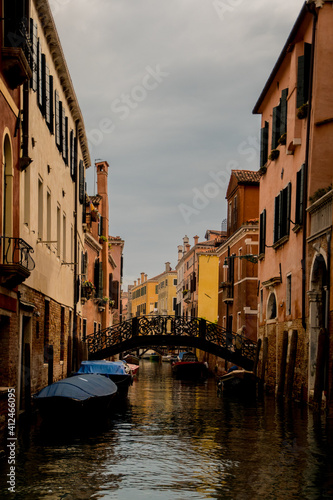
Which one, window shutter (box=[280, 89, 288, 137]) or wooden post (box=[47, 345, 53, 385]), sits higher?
window shutter (box=[280, 89, 288, 137])

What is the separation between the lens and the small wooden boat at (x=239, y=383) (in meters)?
24.6

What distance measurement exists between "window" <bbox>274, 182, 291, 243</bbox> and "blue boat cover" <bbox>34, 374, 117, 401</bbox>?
7843 mm

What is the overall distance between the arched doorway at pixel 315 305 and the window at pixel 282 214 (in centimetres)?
299

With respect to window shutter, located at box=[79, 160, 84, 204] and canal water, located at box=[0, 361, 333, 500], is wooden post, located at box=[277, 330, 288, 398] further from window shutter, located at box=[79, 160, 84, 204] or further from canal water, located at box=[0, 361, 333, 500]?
window shutter, located at box=[79, 160, 84, 204]

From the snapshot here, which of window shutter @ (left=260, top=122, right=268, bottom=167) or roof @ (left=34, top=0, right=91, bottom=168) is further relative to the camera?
window shutter @ (left=260, top=122, right=268, bottom=167)

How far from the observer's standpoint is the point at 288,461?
11.2 meters

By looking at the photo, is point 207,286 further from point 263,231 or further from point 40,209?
point 40,209

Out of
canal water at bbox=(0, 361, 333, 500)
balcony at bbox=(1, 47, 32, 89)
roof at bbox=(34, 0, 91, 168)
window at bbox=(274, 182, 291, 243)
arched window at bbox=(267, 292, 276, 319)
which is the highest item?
roof at bbox=(34, 0, 91, 168)

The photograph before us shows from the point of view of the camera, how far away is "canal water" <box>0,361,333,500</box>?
9008 millimetres

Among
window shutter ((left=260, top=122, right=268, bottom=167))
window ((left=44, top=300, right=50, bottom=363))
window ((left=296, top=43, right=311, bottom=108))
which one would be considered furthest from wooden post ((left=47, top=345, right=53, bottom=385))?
window shutter ((left=260, top=122, right=268, bottom=167))

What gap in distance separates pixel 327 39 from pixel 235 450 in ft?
37.0

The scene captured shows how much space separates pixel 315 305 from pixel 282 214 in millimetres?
4688

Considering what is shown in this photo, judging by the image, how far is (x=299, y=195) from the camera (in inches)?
798

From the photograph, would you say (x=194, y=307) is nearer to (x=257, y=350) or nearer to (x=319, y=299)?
(x=257, y=350)
